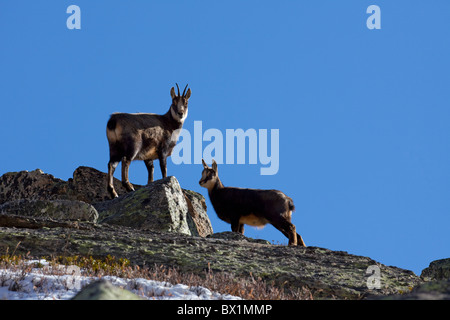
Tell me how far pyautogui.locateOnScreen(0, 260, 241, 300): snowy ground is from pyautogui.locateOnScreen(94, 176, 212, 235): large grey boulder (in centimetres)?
758

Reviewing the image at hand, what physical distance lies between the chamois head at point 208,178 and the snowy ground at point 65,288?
10.9 meters

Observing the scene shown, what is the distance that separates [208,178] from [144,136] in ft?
8.23

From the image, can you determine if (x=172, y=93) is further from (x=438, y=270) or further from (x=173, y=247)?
(x=173, y=247)

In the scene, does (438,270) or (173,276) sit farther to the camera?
(438,270)

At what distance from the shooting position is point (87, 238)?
1123 centimetres

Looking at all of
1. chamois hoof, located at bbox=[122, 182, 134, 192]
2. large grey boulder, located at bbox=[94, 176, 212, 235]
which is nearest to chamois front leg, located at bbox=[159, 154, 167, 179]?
chamois hoof, located at bbox=[122, 182, 134, 192]

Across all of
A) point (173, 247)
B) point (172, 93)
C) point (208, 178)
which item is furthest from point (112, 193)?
point (173, 247)

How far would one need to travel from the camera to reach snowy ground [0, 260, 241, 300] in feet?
22.7

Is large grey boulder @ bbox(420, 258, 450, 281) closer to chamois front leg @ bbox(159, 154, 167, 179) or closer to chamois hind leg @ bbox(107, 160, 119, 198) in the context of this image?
chamois front leg @ bbox(159, 154, 167, 179)

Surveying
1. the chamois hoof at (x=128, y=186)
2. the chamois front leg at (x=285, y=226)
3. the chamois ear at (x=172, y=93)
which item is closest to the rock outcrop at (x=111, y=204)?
the chamois hoof at (x=128, y=186)

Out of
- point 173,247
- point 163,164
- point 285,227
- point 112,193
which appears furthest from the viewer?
point 163,164

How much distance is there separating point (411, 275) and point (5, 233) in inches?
297

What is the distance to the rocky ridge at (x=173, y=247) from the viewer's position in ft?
31.9

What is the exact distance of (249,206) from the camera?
17844 mm
